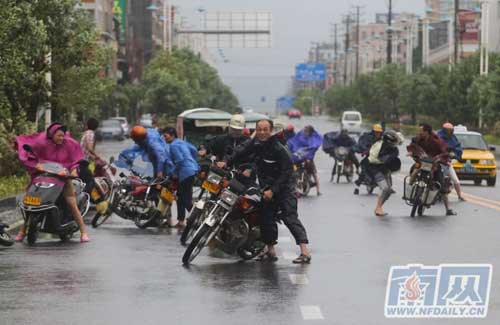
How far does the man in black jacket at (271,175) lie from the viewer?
15.9 m

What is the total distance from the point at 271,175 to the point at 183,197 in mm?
5329

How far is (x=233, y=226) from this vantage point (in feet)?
52.7

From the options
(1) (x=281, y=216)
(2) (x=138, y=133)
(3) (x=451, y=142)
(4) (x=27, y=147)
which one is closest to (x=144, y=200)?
(2) (x=138, y=133)

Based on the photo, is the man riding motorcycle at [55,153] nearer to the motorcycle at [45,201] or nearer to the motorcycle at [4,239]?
the motorcycle at [45,201]

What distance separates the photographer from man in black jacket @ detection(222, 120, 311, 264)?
626 inches

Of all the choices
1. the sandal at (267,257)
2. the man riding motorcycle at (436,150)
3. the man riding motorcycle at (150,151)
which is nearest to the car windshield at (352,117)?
the man riding motorcycle at (436,150)

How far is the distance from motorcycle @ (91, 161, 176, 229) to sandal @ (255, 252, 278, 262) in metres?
5.08

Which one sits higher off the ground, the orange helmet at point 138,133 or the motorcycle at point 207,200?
the orange helmet at point 138,133

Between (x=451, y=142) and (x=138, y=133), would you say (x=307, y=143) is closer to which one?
(x=451, y=142)

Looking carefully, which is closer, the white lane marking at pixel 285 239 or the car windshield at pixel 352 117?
the white lane marking at pixel 285 239

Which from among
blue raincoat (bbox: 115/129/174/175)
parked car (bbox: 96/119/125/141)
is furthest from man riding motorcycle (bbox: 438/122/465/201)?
parked car (bbox: 96/119/125/141)

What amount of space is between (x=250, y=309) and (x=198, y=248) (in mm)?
3871

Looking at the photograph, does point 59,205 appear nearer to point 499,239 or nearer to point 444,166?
point 499,239

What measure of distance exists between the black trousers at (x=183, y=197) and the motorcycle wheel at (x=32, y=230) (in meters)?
3.51
